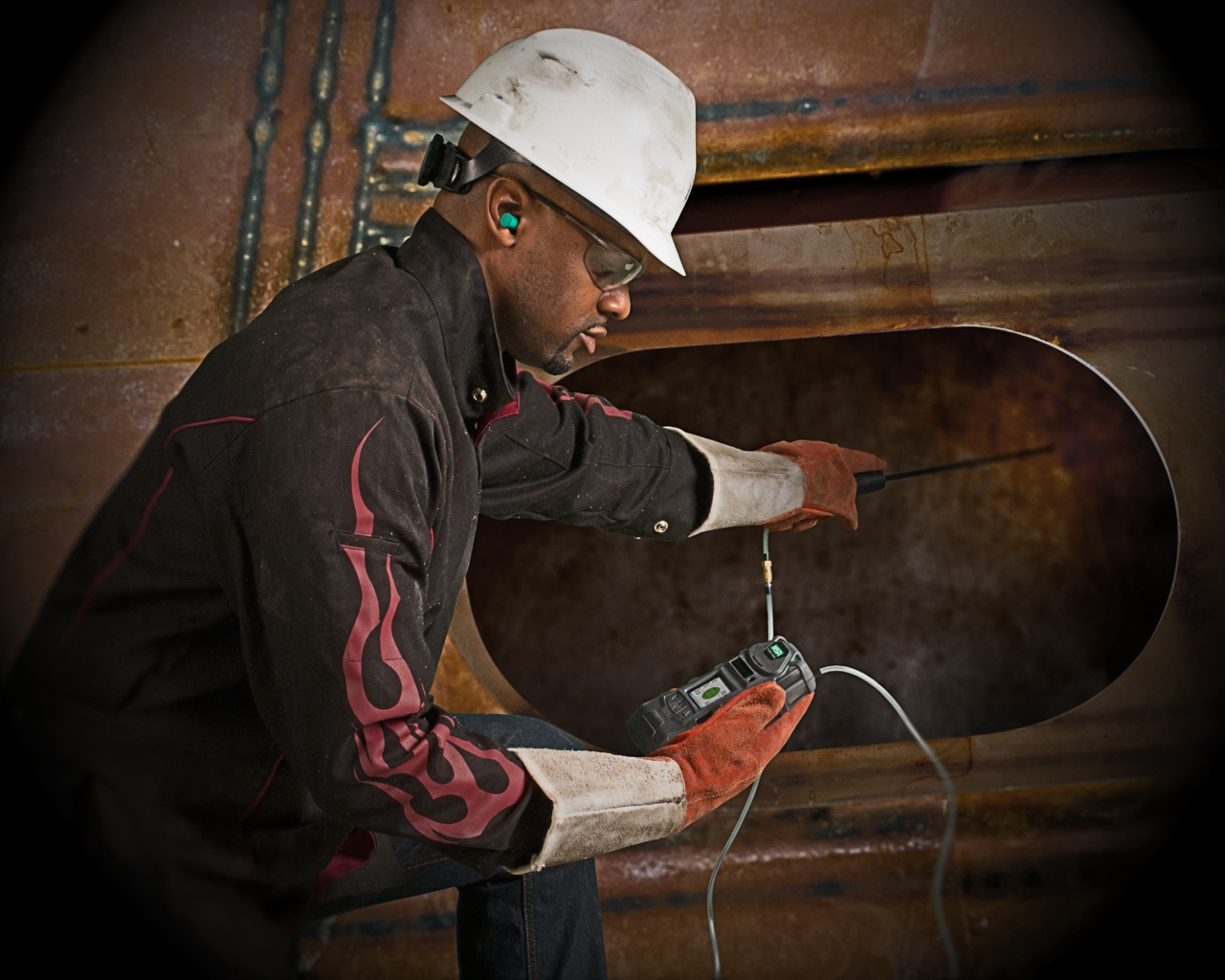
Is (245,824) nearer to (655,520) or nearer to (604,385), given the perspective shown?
(655,520)

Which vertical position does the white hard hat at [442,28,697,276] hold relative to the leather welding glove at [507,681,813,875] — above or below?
above

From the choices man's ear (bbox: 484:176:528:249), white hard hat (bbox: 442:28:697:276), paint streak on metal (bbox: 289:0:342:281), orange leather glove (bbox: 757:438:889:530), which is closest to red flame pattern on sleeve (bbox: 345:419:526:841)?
man's ear (bbox: 484:176:528:249)

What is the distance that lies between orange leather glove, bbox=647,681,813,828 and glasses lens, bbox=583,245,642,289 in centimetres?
69

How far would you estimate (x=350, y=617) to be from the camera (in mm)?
919

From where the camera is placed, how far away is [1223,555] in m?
1.59

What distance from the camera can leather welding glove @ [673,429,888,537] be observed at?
5.36 feet

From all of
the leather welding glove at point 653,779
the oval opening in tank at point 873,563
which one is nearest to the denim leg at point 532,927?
the leather welding glove at point 653,779

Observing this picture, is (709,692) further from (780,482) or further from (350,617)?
(350,617)

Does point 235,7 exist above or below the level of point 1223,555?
above

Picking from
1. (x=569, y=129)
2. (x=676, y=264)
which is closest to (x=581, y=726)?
(x=676, y=264)

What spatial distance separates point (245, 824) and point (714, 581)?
1.55 metres

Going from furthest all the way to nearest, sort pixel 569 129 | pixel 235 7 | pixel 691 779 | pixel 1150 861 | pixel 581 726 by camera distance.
→ 1. pixel 581 726
2. pixel 235 7
3. pixel 1150 861
4. pixel 691 779
5. pixel 569 129

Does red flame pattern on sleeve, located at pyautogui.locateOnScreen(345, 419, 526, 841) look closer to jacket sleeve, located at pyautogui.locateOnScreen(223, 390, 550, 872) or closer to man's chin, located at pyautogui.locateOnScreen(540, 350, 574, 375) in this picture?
jacket sleeve, located at pyautogui.locateOnScreen(223, 390, 550, 872)

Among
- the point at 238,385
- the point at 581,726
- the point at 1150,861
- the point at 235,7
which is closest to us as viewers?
the point at 238,385
